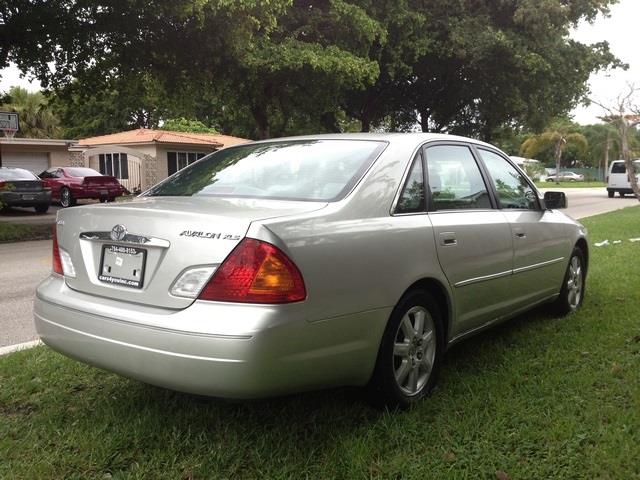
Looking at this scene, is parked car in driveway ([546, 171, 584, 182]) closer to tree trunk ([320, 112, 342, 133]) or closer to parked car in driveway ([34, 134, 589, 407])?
tree trunk ([320, 112, 342, 133])

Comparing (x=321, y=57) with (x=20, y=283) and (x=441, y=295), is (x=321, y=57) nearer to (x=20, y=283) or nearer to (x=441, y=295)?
(x=20, y=283)

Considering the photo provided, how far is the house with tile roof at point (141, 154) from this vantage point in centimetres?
2933

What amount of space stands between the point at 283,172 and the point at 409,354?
1252 millimetres

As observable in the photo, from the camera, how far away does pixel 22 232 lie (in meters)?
12.8

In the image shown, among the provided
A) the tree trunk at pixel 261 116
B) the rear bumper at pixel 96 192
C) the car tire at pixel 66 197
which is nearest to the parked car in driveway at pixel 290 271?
the tree trunk at pixel 261 116

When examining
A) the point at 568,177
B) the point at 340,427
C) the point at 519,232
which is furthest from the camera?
the point at 568,177

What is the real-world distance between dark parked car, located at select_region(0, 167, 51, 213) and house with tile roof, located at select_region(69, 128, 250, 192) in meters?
10.5

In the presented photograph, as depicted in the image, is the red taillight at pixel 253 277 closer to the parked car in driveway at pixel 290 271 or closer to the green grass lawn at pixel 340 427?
the parked car in driveway at pixel 290 271

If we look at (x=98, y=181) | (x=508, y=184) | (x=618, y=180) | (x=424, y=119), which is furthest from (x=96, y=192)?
(x=618, y=180)

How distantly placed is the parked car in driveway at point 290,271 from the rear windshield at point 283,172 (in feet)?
0.04

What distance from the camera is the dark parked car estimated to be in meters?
17.4

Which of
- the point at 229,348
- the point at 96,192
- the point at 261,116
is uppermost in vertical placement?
the point at 261,116

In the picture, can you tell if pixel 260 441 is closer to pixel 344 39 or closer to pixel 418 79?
pixel 344 39

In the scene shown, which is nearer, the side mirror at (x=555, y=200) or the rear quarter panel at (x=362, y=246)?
the rear quarter panel at (x=362, y=246)
